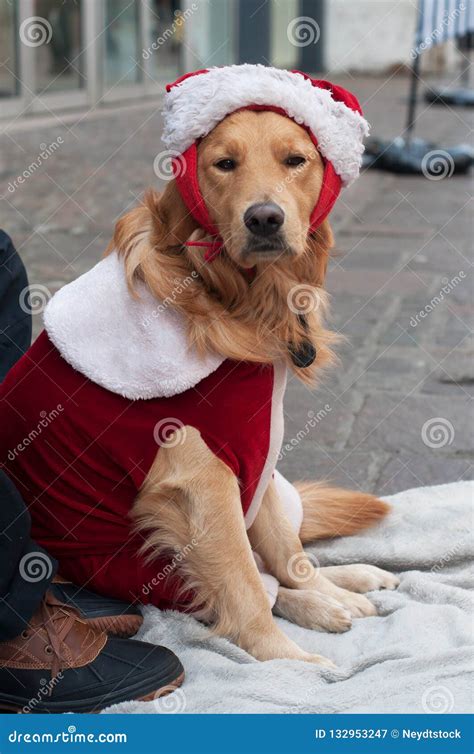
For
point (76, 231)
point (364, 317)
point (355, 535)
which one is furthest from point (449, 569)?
point (76, 231)

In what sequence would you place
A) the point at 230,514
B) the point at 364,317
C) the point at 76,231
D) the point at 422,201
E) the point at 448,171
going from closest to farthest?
1. the point at 230,514
2. the point at 364,317
3. the point at 76,231
4. the point at 422,201
5. the point at 448,171

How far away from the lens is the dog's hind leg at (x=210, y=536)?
231cm

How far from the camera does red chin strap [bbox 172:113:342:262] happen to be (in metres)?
2.26

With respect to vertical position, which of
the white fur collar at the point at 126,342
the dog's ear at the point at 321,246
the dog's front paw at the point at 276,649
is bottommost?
the dog's front paw at the point at 276,649

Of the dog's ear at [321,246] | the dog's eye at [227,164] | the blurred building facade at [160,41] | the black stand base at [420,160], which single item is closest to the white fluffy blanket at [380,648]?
the dog's ear at [321,246]

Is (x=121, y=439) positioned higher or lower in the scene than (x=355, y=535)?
higher

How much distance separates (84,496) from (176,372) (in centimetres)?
40

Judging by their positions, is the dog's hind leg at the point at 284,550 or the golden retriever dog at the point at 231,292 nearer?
the golden retriever dog at the point at 231,292

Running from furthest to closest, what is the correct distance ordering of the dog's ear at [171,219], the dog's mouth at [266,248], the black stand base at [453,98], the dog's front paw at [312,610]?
the black stand base at [453,98]
the dog's front paw at [312,610]
the dog's ear at [171,219]
the dog's mouth at [266,248]

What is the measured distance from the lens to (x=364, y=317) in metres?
5.04

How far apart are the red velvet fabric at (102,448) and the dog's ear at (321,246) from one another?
273 mm

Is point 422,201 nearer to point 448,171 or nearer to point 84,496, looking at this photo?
point 448,171

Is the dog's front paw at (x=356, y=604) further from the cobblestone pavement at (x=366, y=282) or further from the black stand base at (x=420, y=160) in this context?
the black stand base at (x=420, y=160)

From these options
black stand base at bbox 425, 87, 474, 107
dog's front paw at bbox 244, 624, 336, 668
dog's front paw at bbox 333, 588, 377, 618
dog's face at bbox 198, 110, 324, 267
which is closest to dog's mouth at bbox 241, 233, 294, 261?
dog's face at bbox 198, 110, 324, 267
